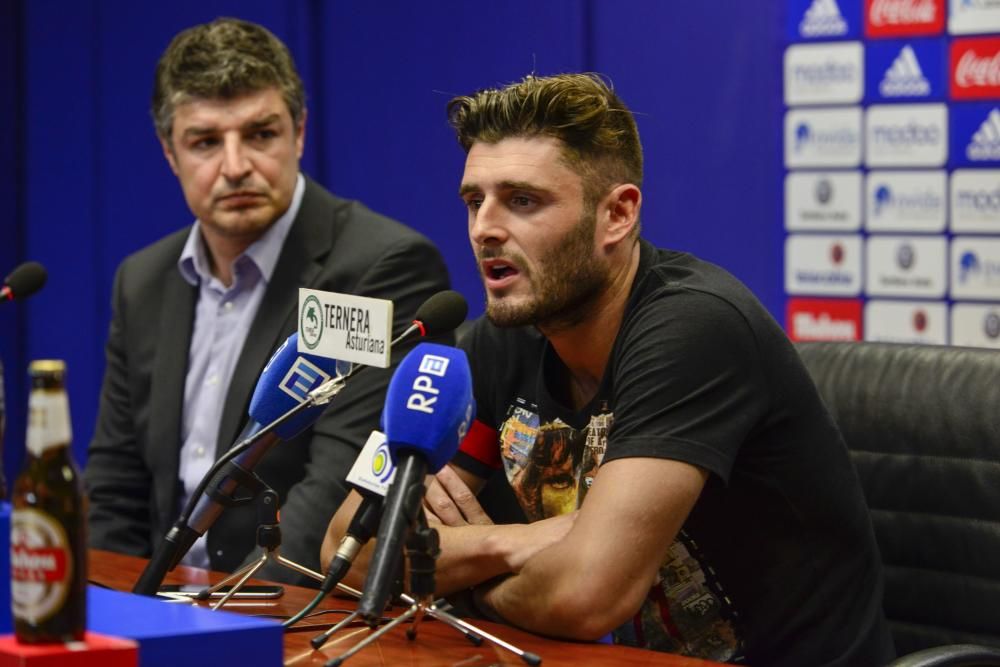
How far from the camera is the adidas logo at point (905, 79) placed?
3.13 m

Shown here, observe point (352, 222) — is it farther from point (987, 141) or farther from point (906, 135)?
point (987, 141)

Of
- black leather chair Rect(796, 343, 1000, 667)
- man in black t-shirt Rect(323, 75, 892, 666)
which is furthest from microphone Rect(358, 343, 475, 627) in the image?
black leather chair Rect(796, 343, 1000, 667)

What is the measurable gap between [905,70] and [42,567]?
2413mm

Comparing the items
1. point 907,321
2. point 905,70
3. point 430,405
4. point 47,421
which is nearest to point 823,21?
point 905,70

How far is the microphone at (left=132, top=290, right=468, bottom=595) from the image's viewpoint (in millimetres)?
1664

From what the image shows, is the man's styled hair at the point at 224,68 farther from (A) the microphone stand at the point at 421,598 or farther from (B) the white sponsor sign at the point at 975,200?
(A) the microphone stand at the point at 421,598

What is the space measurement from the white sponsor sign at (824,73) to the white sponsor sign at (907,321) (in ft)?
1.47

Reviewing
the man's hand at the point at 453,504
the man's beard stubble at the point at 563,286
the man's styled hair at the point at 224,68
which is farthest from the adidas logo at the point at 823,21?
the man's hand at the point at 453,504

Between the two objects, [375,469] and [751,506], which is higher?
[375,469]

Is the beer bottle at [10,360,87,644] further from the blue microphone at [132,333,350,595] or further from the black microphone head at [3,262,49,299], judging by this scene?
the black microphone head at [3,262,49,299]

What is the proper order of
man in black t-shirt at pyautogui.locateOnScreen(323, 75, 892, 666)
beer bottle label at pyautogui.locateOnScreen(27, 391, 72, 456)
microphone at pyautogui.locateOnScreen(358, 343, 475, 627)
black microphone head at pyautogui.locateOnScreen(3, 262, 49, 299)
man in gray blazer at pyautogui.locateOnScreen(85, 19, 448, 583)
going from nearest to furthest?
1. beer bottle label at pyautogui.locateOnScreen(27, 391, 72, 456)
2. microphone at pyautogui.locateOnScreen(358, 343, 475, 627)
3. man in black t-shirt at pyautogui.locateOnScreen(323, 75, 892, 666)
4. black microphone head at pyautogui.locateOnScreen(3, 262, 49, 299)
5. man in gray blazer at pyautogui.locateOnScreen(85, 19, 448, 583)

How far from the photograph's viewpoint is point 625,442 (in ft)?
6.12

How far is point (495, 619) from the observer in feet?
6.33

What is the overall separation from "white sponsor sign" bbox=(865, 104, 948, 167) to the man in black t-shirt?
1152 millimetres
